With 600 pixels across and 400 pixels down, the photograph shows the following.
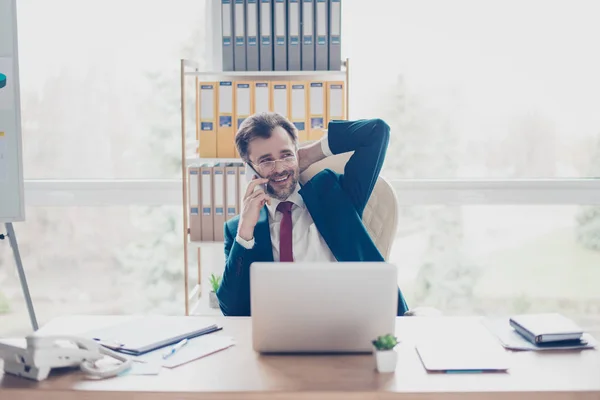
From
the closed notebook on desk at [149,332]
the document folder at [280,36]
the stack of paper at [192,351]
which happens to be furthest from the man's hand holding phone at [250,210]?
the document folder at [280,36]

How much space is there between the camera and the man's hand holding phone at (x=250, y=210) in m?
2.30

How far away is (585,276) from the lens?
377 cm

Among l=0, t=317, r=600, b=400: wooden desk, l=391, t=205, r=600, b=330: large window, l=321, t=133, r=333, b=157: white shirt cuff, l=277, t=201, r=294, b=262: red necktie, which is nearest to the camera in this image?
l=0, t=317, r=600, b=400: wooden desk

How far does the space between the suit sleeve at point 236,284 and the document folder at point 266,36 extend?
46.8 inches

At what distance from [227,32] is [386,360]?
2.08 m

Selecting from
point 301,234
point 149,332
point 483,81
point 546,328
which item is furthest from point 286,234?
point 483,81

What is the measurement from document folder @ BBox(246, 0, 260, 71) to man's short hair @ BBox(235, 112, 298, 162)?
79 cm

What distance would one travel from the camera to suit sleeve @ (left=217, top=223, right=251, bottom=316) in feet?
7.36

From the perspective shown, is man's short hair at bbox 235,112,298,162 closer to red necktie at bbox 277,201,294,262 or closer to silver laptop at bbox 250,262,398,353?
red necktie at bbox 277,201,294,262

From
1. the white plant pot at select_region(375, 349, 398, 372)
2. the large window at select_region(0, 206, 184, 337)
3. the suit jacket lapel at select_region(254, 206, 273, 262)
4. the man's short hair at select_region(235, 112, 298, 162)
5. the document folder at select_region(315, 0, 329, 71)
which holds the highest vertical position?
the document folder at select_region(315, 0, 329, 71)

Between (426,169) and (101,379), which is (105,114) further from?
(101,379)

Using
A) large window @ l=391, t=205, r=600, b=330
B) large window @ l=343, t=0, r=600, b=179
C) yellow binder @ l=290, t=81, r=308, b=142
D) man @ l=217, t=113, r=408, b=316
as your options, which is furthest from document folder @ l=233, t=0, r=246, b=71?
large window @ l=391, t=205, r=600, b=330

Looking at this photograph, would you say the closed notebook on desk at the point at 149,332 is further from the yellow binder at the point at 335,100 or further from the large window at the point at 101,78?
the large window at the point at 101,78

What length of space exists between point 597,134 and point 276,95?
5.71 feet
